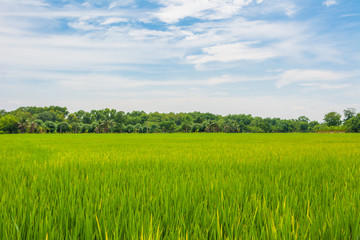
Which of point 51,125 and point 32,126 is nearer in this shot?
point 32,126

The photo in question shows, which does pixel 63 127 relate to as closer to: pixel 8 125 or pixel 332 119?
pixel 8 125

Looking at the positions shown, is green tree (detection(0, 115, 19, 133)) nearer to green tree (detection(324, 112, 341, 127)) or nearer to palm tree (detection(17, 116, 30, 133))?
palm tree (detection(17, 116, 30, 133))

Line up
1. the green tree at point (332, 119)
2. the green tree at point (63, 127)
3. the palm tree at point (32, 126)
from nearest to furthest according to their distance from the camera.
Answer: the palm tree at point (32, 126), the green tree at point (63, 127), the green tree at point (332, 119)

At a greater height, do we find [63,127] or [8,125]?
[8,125]

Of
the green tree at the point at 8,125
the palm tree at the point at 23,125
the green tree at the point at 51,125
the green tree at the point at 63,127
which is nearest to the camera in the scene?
A: the green tree at the point at 8,125

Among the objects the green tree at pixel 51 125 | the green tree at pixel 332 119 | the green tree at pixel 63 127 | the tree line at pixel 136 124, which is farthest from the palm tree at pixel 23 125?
the green tree at pixel 332 119

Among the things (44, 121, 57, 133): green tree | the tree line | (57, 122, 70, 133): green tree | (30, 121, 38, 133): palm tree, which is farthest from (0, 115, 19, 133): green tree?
(57, 122, 70, 133): green tree

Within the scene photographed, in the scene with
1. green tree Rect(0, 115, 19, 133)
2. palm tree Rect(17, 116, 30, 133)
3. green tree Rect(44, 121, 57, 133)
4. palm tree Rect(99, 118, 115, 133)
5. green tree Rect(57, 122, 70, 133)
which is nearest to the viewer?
green tree Rect(0, 115, 19, 133)

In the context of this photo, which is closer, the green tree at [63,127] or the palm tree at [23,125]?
the palm tree at [23,125]

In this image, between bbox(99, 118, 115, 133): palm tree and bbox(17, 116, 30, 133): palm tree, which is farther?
bbox(99, 118, 115, 133): palm tree

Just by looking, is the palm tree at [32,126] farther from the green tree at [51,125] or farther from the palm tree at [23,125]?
the green tree at [51,125]

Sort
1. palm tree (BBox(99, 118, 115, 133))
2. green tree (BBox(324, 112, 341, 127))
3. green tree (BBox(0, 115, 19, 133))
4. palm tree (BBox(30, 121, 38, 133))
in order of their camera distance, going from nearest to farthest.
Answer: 1. green tree (BBox(0, 115, 19, 133))
2. palm tree (BBox(30, 121, 38, 133))
3. palm tree (BBox(99, 118, 115, 133))
4. green tree (BBox(324, 112, 341, 127))

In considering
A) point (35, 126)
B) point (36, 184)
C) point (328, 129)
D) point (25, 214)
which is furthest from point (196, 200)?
point (328, 129)

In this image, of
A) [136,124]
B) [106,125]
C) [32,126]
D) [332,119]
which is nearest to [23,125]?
[32,126]
